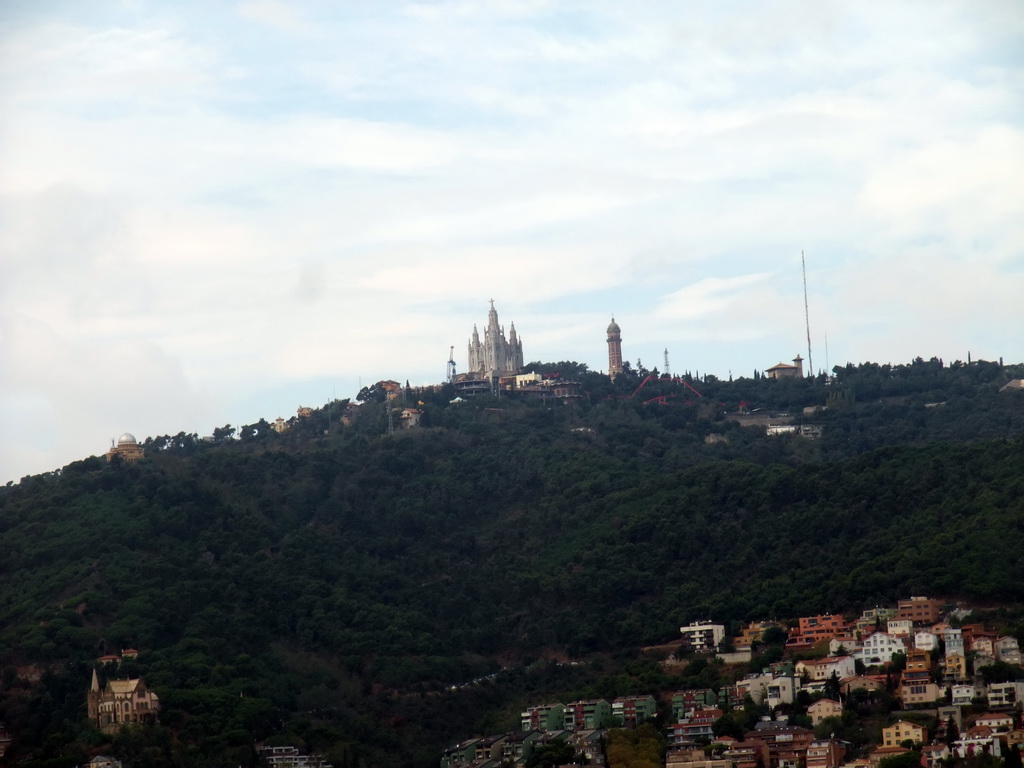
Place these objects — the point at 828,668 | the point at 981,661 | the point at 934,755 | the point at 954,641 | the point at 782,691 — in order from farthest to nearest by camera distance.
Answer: the point at 828,668 < the point at 954,641 < the point at 782,691 < the point at 981,661 < the point at 934,755

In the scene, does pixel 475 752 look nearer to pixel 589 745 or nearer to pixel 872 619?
pixel 589 745

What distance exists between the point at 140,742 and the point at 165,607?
13193mm

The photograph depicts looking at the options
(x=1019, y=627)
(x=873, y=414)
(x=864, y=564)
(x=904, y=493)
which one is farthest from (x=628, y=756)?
(x=873, y=414)

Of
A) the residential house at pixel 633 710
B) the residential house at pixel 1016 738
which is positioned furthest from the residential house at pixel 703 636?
the residential house at pixel 1016 738

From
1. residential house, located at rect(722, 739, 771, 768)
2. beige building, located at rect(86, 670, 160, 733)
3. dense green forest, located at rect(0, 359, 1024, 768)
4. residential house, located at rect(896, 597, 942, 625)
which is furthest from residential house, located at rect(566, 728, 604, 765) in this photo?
beige building, located at rect(86, 670, 160, 733)

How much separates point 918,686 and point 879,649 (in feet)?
14.1

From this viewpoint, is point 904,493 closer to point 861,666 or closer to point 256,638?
point 861,666

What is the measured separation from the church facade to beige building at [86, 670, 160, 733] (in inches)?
2253

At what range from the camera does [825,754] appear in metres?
56.2

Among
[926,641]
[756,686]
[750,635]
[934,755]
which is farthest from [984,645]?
[750,635]

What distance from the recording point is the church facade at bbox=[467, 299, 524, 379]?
120 meters

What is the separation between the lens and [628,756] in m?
57.3

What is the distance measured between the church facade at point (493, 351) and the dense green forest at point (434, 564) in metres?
18.6

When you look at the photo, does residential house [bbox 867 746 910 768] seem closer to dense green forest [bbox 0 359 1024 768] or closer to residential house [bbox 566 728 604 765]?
residential house [bbox 566 728 604 765]
